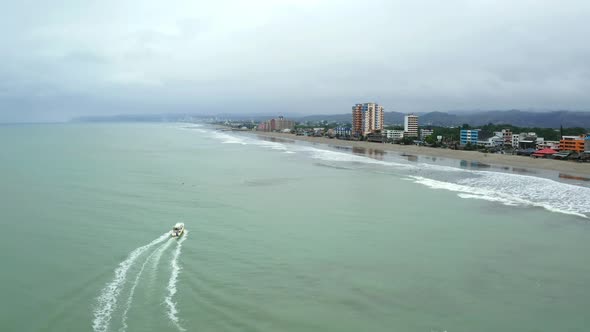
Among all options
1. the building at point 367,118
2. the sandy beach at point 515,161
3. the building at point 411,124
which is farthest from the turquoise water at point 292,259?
the building at point 367,118

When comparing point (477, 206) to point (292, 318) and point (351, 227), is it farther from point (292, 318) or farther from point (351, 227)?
point (292, 318)

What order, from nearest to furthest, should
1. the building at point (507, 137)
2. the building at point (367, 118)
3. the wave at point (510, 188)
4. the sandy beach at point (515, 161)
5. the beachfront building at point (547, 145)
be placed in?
the wave at point (510, 188) < the sandy beach at point (515, 161) < the beachfront building at point (547, 145) < the building at point (507, 137) < the building at point (367, 118)

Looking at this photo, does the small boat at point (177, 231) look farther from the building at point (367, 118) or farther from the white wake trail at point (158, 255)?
the building at point (367, 118)

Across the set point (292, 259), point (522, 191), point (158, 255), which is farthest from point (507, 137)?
point (158, 255)

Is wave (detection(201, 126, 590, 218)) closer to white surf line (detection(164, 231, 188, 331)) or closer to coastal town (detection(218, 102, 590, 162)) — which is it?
coastal town (detection(218, 102, 590, 162))

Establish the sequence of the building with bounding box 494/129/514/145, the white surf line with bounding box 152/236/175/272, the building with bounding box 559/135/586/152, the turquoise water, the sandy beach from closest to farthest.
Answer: the turquoise water
the white surf line with bounding box 152/236/175/272
the sandy beach
the building with bounding box 559/135/586/152
the building with bounding box 494/129/514/145

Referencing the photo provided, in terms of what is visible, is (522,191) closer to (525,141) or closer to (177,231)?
(177,231)

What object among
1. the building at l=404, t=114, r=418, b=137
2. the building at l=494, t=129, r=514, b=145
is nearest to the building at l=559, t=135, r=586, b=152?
the building at l=494, t=129, r=514, b=145
